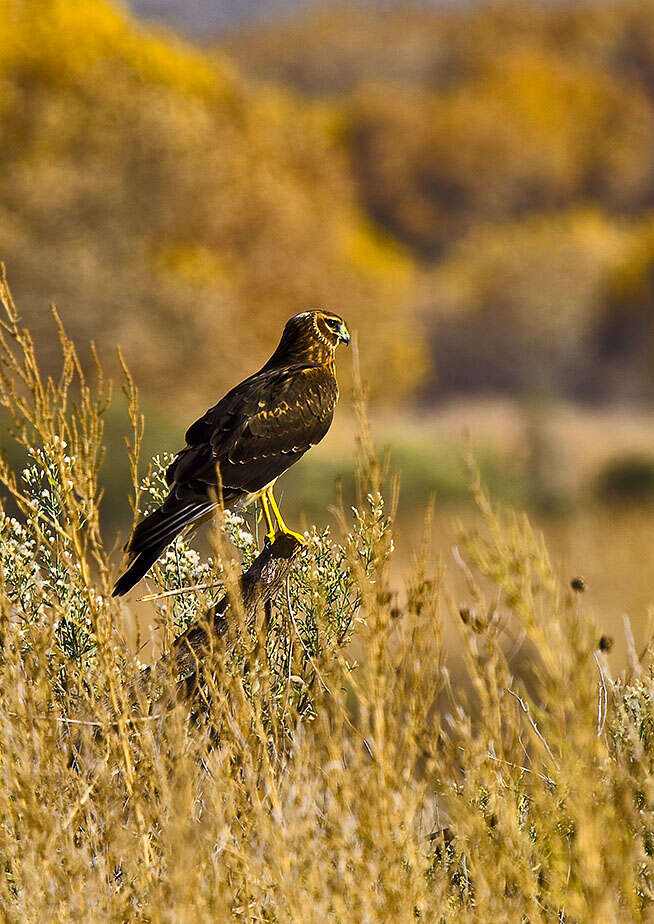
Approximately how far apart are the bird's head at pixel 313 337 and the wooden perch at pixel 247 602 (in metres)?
1.08

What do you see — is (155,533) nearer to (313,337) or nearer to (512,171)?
(313,337)

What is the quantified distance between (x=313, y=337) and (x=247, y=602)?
1.52 metres

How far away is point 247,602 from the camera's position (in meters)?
3.51

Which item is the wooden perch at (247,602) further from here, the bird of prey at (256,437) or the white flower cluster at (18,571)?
the white flower cluster at (18,571)

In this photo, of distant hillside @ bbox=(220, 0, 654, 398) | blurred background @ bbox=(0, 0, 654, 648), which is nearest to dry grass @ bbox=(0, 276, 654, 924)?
blurred background @ bbox=(0, 0, 654, 648)

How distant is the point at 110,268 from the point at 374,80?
29297 mm

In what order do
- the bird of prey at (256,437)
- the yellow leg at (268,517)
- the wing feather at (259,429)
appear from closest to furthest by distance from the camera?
the bird of prey at (256,437) → the wing feather at (259,429) → the yellow leg at (268,517)

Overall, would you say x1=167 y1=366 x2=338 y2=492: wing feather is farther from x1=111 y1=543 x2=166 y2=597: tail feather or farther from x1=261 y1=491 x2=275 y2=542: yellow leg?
x1=111 y1=543 x2=166 y2=597: tail feather

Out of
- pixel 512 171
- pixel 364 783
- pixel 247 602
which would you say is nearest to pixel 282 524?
pixel 247 602

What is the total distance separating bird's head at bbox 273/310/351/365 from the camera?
4.61 meters

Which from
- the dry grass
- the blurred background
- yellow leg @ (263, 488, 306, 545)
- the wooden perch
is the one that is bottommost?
the dry grass

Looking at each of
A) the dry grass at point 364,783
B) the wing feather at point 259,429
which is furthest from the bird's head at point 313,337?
the dry grass at point 364,783

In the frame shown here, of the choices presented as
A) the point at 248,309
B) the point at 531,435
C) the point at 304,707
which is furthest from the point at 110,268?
the point at 304,707

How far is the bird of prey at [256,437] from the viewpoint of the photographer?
3590mm
